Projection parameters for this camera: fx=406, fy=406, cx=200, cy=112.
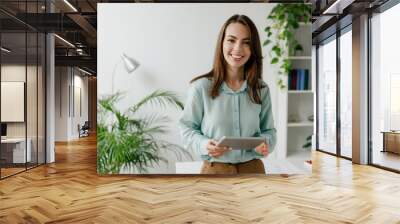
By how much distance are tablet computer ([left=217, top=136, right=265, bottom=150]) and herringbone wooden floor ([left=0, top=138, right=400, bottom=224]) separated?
54 cm

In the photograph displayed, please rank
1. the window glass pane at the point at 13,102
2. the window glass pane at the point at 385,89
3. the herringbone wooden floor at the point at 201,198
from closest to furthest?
the herringbone wooden floor at the point at 201,198, the window glass pane at the point at 13,102, the window glass pane at the point at 385,89

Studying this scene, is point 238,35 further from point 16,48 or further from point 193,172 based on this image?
point 16,48

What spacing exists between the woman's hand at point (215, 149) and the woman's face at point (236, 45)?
100 cm

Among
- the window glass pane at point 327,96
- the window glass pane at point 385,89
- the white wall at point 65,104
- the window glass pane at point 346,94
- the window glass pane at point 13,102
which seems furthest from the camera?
the white wall at point 65,104

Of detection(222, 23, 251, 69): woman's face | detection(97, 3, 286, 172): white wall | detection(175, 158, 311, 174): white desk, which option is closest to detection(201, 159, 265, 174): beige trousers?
detection(175, 158, 311, 174): white desk

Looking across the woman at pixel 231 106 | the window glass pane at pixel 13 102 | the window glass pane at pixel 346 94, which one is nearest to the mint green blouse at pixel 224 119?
the woman at pixel 231 106

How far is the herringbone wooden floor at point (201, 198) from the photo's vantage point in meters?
3.80

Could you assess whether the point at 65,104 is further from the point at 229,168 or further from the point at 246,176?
the point at 229,168

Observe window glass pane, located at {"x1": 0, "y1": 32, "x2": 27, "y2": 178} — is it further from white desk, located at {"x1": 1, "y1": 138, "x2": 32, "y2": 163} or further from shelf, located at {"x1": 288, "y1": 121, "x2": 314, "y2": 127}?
shelf, located at {"x1": 288, "y1": 121, "x2": 314, "y2": 127}

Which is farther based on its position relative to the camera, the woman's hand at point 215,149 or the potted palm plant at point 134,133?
the potted palm plant at point 134,133

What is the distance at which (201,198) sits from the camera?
4.59 m

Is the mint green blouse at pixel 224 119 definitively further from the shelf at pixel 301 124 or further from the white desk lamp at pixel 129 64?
the white desk lamp at pixel 129 64

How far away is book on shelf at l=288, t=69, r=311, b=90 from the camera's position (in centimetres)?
528

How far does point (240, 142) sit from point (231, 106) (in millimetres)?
474
